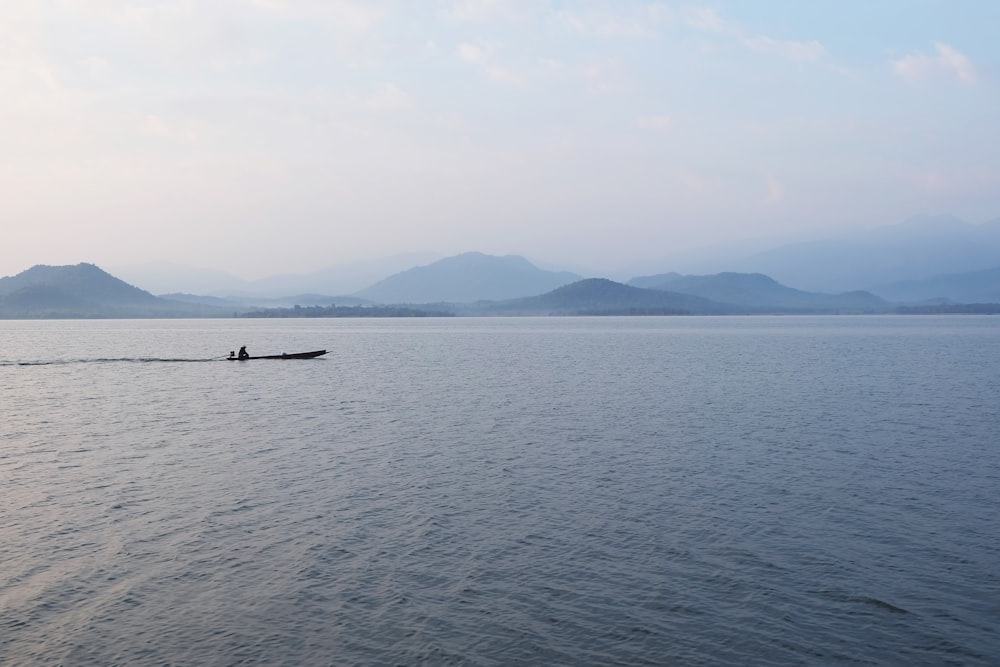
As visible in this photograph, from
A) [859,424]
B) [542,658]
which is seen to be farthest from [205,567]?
[859,424]

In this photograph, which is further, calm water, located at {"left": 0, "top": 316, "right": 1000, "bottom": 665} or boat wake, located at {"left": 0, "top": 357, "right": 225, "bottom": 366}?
boat wake, located at {"left": 0, "top": 357, "right": 225, "bottom": 366}

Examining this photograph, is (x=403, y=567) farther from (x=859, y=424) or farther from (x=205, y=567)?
(x=859, y=424)

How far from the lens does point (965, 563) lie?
2852 centimetres

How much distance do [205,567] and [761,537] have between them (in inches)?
904

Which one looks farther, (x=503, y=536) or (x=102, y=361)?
(x=102, y=361)

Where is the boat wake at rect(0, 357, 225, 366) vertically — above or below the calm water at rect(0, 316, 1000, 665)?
above

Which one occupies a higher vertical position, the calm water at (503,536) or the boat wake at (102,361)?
the boat wake at (102,361)

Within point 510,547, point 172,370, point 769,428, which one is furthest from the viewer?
point 172,370

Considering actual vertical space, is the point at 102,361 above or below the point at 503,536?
above

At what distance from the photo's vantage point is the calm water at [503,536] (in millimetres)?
22750

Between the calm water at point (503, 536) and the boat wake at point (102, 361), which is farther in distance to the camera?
the boat wake at point (102, 361)

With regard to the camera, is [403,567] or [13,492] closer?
[403,567]

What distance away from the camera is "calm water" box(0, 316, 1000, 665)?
896 inches

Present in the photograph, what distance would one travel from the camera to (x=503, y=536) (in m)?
32.5
